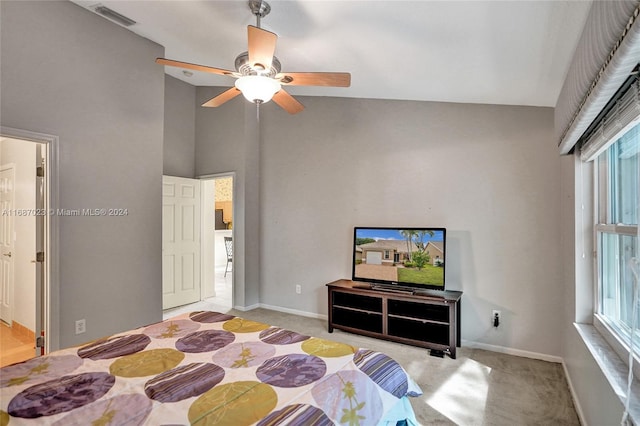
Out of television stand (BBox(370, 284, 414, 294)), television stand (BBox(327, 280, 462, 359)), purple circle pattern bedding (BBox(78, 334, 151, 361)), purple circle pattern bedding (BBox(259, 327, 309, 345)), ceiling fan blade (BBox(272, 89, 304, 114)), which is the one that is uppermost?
ceiling fan blade (BBox(272, 89, 304, 114))

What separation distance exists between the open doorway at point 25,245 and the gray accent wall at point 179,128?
1627mm

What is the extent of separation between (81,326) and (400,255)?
3050 mm

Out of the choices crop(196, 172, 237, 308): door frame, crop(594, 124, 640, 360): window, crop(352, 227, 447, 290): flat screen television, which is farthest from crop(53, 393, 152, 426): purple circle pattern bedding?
crop(196, 172, 237, 308): door frame

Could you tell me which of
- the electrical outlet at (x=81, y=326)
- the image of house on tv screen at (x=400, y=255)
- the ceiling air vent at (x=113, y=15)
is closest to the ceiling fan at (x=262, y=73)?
the ceiling air vent at (x=113, y=15)

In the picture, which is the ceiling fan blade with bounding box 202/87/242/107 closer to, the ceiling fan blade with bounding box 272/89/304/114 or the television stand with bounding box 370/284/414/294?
the ceiling fan blade with bounding box 272/89/304/114

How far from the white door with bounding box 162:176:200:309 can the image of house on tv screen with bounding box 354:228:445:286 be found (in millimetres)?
2668

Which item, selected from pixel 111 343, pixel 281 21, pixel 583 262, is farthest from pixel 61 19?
pixel 583 262

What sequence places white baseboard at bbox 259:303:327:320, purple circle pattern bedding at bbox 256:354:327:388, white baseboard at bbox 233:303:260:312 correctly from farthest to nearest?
white baseboard at bbox 233:303:260:312 → white baseboard at bbox 259:303:327:320 → purple circle pattern bedding at bbox 256:354:327:388

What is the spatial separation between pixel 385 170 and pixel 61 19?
10.8 feet

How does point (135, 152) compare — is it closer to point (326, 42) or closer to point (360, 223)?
point (326, 42)

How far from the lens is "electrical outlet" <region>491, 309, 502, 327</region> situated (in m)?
3.30

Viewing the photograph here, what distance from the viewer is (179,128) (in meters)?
4.99

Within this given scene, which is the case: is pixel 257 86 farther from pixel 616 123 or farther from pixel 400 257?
pixel 400 257

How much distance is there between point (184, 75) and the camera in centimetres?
464
